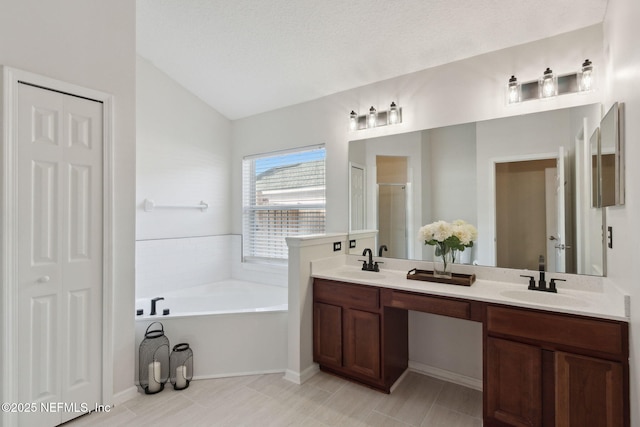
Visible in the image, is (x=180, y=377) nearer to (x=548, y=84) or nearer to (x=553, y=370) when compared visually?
(x=553, y=370)

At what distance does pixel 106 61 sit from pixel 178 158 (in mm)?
1511

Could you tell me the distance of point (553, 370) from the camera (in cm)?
168

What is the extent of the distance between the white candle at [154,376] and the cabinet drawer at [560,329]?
7.61ft

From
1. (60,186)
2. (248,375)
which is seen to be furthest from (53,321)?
(248,375)

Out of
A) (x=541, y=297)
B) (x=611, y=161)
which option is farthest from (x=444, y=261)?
(x=611, y=161)

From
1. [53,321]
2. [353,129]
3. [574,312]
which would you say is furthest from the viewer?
[353,129]

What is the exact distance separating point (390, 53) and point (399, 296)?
1.95 m

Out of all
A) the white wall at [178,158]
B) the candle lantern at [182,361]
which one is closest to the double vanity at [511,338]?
the candle lantern at [182,361]

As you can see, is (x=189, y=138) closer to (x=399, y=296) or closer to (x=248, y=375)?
(x=248, y=375)

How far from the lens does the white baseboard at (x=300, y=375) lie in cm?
252

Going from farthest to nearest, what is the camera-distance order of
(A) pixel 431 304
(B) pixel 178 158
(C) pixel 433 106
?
(B) pixel 178 158 → (C) pixel 433 106 → (A) pixel 431 304

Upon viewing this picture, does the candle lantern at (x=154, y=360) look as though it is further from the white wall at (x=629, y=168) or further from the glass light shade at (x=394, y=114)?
the white wall at (x=629, y=168)

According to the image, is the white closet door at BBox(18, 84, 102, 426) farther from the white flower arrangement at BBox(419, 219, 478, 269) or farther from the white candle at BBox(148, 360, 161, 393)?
the white flower arrangement at BBox(419, 219, 478, 269)

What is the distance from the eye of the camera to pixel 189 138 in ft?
12.3
